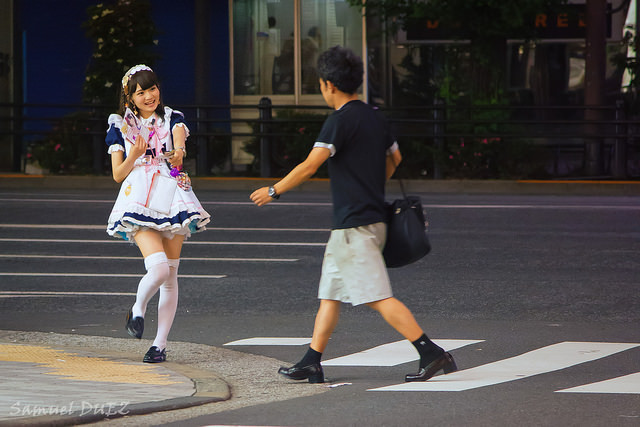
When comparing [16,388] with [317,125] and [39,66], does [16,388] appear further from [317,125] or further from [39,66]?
[39,66]

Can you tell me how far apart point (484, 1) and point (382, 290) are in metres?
16.1

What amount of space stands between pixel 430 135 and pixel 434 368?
16.0 meters

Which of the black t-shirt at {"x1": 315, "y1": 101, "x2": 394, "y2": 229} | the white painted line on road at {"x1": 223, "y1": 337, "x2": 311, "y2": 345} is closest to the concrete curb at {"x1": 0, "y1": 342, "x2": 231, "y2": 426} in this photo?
the white painted line on road at {"x1": 223, "y1": 337, "x2": 311, "y2": 345}

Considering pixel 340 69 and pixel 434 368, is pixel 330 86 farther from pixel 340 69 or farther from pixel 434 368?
pixel 434 368

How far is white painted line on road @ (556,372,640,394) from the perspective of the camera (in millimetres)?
6336

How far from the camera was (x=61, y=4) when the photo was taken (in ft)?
90.0

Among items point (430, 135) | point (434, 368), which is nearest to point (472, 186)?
point (430, 135)

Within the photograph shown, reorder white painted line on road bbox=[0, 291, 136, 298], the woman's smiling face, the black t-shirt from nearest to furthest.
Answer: the black t-shirt
the woman's smiling face
white painted line on road bbox=[0, 291, 136, 298]

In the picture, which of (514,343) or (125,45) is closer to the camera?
(514,343)

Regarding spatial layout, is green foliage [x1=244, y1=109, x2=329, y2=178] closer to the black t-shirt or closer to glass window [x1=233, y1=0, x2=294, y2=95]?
glass window [x1=233, y1=0, x2=294, y2=95]

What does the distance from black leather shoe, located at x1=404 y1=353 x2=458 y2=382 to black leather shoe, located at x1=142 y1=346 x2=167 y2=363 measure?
1.57 m

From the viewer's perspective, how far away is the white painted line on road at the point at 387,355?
7344 millimetres

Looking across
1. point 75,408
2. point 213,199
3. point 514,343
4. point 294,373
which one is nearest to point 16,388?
point 75,408

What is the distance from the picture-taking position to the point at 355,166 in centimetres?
648
